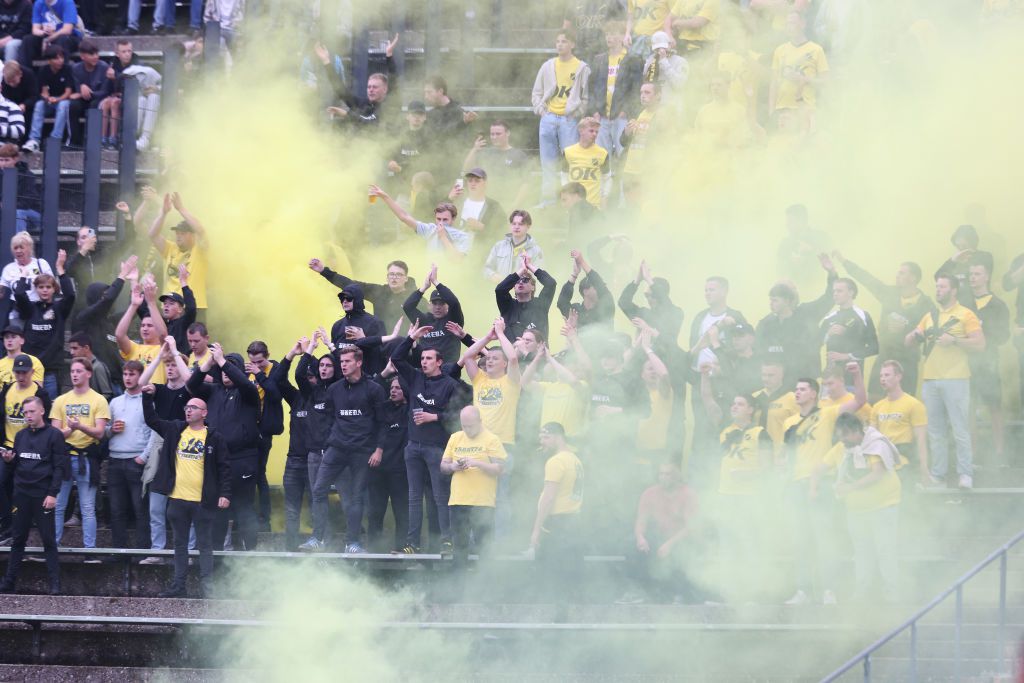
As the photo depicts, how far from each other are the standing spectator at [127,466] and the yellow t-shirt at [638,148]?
4474 millimetres

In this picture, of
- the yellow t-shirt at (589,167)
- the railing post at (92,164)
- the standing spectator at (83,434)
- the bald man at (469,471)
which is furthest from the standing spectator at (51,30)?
the bald man at (469,471)

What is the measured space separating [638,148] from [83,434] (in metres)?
5.07

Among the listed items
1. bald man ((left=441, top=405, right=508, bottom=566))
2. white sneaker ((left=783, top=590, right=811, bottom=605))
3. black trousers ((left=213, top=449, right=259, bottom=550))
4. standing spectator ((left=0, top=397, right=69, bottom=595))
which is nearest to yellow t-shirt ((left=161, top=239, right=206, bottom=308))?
standing spectator ((left=0, top=397, right=69, bottom=595))

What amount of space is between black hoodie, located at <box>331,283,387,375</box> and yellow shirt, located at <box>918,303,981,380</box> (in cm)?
381

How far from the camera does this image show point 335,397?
9914 mm

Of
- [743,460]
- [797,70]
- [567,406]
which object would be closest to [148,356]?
[567,406]

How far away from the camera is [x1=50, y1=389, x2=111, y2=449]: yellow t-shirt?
10.2 m

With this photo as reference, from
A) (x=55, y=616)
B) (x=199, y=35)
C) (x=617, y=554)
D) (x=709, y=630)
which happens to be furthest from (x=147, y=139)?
(x=709, y=630)

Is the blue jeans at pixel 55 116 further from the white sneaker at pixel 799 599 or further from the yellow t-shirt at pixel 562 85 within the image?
the white sneaker at pixel 799 599

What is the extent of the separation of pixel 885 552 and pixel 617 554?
172 cm

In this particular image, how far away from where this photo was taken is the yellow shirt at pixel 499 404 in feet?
31.8

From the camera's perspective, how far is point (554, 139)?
1243cm

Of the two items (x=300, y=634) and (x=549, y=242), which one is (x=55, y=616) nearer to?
(x=300, y=634)

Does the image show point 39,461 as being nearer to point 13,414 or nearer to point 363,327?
point 13,414
